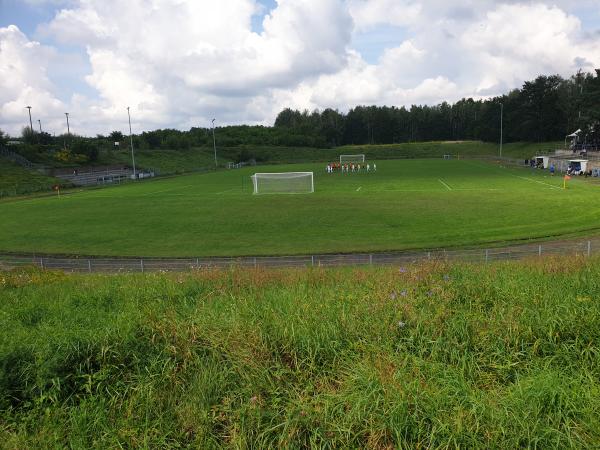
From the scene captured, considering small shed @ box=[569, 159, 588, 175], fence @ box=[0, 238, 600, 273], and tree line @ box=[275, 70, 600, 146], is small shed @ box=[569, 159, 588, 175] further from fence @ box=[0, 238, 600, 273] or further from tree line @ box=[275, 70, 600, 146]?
fence @ box=[0, 238, 600, 273]


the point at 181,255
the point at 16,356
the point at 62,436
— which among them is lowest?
the point at 181,255

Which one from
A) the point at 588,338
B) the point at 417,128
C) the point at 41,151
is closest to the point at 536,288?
the point at 588,338

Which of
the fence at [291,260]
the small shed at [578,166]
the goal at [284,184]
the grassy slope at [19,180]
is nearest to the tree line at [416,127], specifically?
the grassy slope at [19,180]

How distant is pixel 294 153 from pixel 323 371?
137 m

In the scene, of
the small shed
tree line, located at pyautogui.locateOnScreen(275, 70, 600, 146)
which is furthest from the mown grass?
tree line, located at pyautogui.locateOnScreen(275, 70, 600, 146)

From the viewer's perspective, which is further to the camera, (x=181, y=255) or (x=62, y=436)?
(x=181, y=255)

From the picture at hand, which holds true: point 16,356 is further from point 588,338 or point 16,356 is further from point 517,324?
point 588,338

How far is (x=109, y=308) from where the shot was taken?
921 centimetres

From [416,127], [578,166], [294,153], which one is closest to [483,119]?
[416,127]

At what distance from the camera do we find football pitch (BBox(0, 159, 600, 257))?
25859 mm

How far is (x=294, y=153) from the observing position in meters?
142

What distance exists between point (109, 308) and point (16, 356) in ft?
8.34

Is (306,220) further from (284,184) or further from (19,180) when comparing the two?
(19,180)

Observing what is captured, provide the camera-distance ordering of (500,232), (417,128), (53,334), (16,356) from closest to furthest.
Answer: (16,356)
(53,334)
(500,232)
(417,128)
